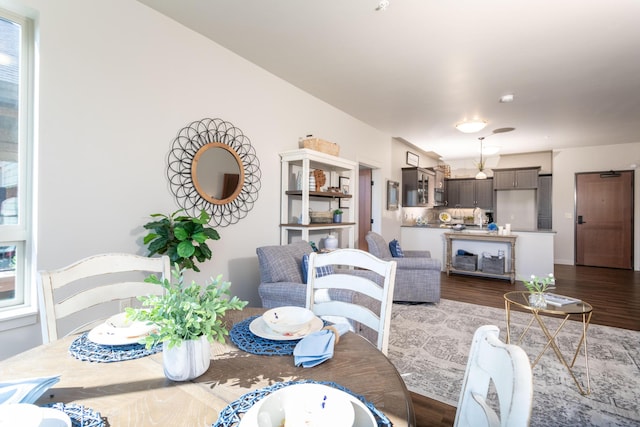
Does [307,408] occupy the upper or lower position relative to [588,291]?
upper

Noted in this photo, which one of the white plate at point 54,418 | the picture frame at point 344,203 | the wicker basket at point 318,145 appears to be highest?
the wicker basket at point 318,145

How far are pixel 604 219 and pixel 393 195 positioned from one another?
4952mm

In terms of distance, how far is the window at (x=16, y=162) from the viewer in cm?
185

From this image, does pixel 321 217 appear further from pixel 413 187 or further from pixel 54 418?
pixel 413 187

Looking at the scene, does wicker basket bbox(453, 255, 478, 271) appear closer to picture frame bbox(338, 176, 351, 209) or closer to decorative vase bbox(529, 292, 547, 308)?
picture frame bbox(338, 176, 351, 209)

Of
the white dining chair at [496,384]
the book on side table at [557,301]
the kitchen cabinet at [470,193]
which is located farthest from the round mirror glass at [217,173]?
the kitchen cabinet at [470,193]

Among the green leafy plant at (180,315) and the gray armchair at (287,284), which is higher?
the green leafy plant at (180,315)

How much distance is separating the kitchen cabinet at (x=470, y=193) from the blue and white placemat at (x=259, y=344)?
848 centimetres

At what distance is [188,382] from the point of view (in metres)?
0.87

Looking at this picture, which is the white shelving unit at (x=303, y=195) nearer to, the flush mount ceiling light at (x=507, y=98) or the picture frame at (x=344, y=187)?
the picture frame at (x=344, y=187)

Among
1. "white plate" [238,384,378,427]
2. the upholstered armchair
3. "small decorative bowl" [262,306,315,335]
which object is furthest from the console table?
"white plate" [238,384,378,427]

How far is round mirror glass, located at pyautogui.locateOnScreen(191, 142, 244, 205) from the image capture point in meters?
2.76

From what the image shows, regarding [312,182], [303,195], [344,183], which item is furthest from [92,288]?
[344,183]

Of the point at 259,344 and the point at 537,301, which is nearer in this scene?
the point at 259,344
